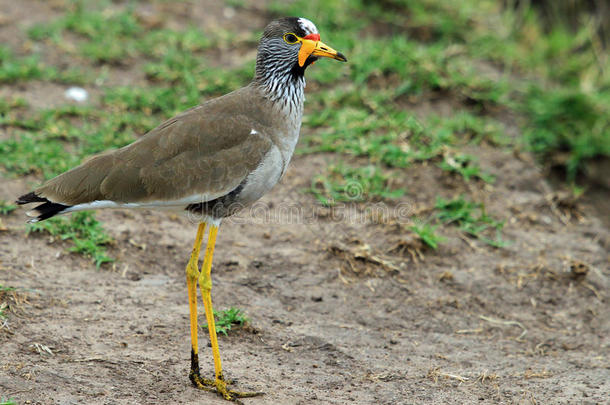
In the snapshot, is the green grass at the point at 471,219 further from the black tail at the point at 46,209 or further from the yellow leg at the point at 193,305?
the black tail at the point at 46,209

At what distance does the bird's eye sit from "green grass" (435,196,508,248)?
262cm

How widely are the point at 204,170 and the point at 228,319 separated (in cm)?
116

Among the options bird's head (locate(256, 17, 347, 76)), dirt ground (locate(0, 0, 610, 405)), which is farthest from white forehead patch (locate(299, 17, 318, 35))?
dirt ground (locate(0, 0, 610, 405))

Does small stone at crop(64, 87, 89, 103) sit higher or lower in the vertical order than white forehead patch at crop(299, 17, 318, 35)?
lower

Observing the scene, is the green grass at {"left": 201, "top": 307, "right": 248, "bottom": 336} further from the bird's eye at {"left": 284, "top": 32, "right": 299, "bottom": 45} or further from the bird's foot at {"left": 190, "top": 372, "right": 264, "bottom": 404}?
the bird's eye at {"left": 284, "top": 32, "right": 299, "bottom": 45}

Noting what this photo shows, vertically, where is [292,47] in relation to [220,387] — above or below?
above

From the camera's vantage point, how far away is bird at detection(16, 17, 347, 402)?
14.4ft

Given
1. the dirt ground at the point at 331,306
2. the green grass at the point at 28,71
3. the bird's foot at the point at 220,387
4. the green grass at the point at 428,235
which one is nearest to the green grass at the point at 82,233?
the dirt ground at the point at 331,306

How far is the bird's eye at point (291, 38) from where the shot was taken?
4.70 meters

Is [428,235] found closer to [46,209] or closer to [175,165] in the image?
[175,165]

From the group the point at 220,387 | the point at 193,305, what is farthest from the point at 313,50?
the point at 220,387

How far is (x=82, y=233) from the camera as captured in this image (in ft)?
18.9

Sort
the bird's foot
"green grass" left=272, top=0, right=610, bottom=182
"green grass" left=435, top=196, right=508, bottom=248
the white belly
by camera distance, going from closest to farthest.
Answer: the bird's foot → the white belly → "green grass" left=435, top=196, right=508, bottom=248 → "green grass" left=272, top=0, right=610, bottom=182

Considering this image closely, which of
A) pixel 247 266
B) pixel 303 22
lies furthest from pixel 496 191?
pixel 303 22
